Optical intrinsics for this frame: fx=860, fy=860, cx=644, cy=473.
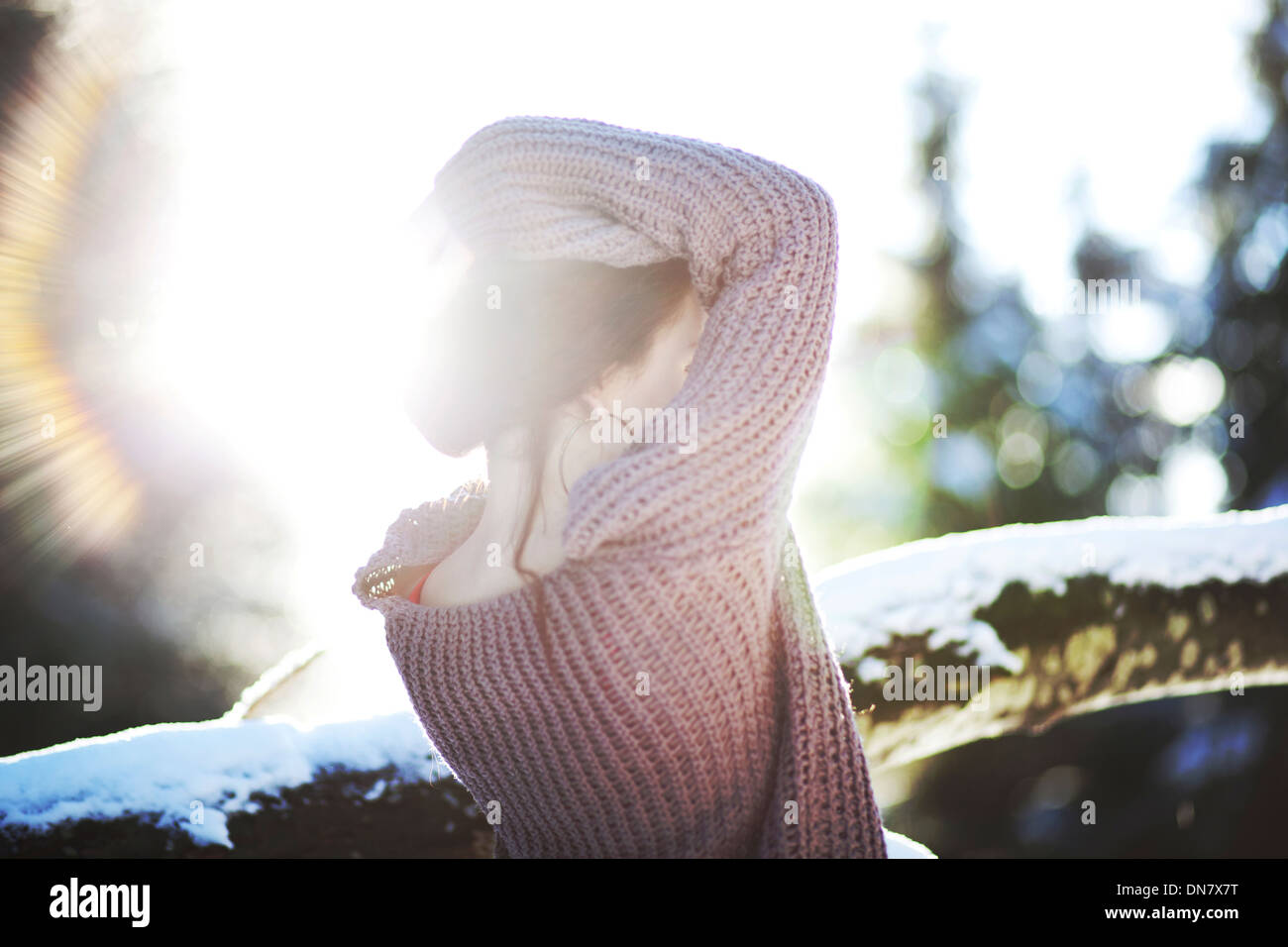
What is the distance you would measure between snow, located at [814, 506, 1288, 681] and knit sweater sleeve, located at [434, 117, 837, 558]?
0.83 meters

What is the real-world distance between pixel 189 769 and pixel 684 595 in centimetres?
103

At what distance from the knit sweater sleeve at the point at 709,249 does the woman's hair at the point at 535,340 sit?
4 cm

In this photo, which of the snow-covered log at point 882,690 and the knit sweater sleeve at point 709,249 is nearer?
the knit sweater sleeve at point 709,249

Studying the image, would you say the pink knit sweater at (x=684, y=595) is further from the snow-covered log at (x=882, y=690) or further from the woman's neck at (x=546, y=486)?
the snow-covered log at (x=882, y=690)

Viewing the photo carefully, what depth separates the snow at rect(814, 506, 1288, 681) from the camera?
1.97m

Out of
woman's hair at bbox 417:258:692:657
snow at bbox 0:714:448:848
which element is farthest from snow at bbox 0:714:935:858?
woman's hair at bbox 417:258:692:657

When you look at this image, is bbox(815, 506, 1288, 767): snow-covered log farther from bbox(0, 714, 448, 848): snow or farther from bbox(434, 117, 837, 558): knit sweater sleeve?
bbox(0, 714, 448, 848): snow

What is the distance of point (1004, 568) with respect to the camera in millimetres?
2088

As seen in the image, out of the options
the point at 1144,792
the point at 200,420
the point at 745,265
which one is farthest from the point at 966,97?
the point at 745,265

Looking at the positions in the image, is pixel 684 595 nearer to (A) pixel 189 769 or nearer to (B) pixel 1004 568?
(A) pixel 189 769

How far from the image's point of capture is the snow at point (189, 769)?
4.82ft

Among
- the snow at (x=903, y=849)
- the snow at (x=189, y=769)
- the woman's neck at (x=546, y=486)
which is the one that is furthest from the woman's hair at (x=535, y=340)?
the snow at (x=903, y=849)

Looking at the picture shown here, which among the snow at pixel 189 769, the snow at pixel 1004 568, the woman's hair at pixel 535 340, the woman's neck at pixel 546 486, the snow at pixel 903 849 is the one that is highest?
the woman's hair at pixel 535 340
